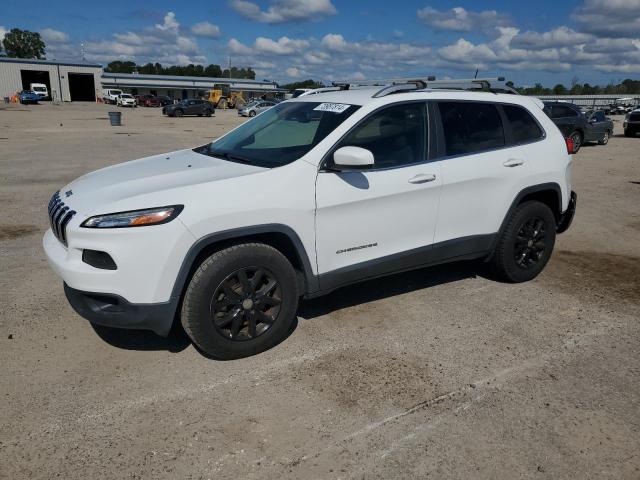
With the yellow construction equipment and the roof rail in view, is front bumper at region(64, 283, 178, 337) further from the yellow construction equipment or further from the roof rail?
the yellow construction equipment

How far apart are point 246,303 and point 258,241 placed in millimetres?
440

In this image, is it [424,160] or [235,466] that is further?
[424,160]

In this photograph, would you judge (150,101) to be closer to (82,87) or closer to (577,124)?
(82,87)

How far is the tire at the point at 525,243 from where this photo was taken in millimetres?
4789

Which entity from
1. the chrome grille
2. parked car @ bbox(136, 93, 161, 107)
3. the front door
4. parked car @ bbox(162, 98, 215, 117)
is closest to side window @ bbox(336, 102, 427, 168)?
the front door

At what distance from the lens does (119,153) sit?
15.4 meters

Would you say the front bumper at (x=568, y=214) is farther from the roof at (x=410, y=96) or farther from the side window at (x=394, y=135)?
the side window at (x=394, y=135)

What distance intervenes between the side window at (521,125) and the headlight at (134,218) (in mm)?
3262

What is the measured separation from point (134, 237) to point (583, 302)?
156 inches

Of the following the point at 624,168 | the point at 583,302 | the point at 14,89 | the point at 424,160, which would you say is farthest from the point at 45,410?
the point at 14,89

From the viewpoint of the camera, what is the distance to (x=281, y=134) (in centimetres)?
438

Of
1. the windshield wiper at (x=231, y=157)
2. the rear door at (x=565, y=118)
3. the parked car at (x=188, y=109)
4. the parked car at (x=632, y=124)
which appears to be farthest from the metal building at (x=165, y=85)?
the windshield wiper at (x=231, y=157)

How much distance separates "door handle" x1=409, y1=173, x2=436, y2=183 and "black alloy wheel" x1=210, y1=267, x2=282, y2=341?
1.37 m

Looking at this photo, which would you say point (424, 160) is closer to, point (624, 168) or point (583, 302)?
point (583, 302)
